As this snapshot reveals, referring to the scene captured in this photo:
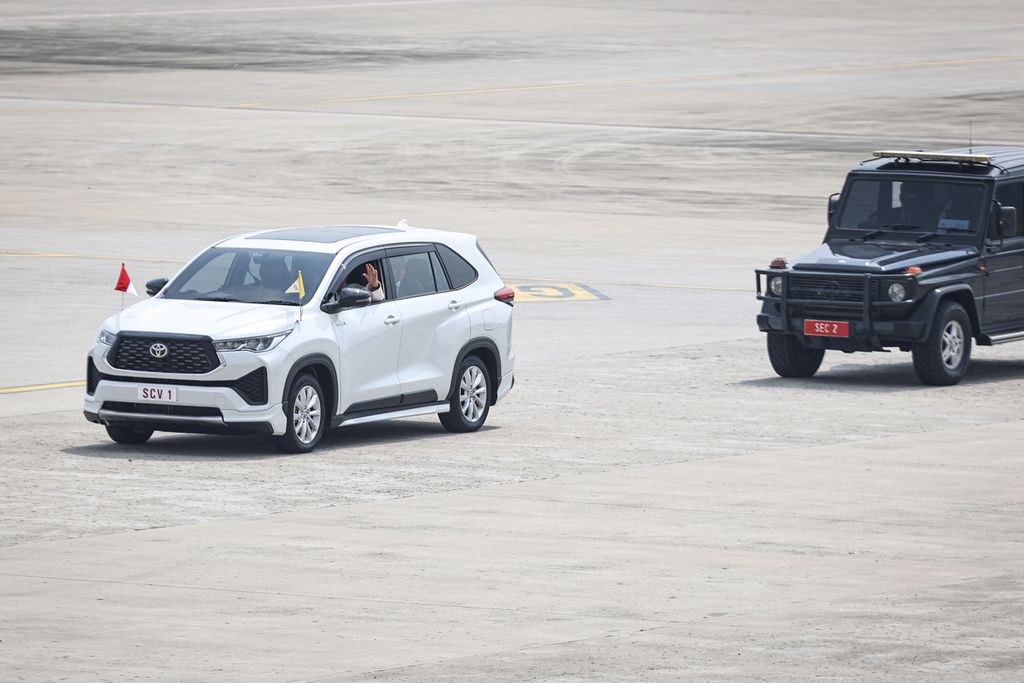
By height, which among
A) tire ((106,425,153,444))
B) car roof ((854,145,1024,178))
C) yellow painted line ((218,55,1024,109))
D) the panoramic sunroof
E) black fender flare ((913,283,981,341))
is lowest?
tire ((106,425,153,444))

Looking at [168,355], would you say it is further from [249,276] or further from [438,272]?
[438,272]

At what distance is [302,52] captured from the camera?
6731cm

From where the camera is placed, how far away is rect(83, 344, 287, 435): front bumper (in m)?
16.1

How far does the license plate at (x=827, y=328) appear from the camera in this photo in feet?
68.0

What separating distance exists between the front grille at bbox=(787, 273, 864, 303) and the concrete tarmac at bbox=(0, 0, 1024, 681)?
2.97 ft

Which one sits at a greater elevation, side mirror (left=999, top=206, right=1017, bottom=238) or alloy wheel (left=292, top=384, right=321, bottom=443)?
side mirror (left=999, top=206, right=1017, bottom=238)

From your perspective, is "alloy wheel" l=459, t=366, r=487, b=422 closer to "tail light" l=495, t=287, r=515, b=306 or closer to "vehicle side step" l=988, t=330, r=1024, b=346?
"tail light" l=495, t=287, r=515, b=306

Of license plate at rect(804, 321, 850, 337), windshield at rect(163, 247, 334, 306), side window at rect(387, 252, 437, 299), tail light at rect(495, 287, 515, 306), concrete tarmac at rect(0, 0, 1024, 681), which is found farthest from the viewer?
license plate at rect(804, 321, 850, 337)

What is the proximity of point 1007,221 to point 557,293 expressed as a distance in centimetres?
805

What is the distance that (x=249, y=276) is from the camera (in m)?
17.2

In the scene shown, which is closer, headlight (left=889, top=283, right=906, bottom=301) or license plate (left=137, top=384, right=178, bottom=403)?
license plate (left=137, top=384, right=178, bottom=403)

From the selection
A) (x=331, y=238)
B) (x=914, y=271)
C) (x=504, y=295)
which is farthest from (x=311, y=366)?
(x=914, y=271)

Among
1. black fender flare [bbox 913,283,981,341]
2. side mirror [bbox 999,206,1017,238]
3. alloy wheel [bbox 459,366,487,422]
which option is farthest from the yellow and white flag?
side mirror [bbox 999,206,1017,238]

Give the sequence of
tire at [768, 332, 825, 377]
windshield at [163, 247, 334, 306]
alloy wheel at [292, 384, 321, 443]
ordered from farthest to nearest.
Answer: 1. tire at [768, 332, 825, 377]
2. windshield at [163, 247, 334, 306]
3. alloy wheel at [292, 384, 321, 443]
